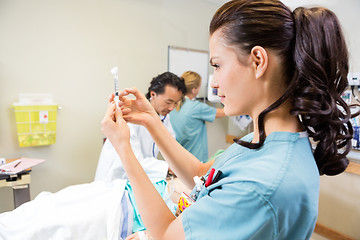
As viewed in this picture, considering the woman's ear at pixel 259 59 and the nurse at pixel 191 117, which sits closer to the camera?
the woman's ear at pixel 259 59

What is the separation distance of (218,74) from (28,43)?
2.16 m

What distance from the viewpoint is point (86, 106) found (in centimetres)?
247

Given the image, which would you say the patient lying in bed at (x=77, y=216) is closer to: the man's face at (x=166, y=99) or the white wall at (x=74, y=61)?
the man's face at (x=166, y=99)

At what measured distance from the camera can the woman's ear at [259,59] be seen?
0.56 metres

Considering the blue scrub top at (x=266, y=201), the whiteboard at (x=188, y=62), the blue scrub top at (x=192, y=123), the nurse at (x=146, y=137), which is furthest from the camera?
the whiteboard at (x=188, y=62)

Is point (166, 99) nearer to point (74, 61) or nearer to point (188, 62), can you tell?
point (74, 61)

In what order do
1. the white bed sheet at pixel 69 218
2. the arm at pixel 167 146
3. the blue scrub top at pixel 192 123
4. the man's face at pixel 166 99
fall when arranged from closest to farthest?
the arm at pixel 167 146
the white bed sheet at pixel 69 218
the man's face at pixel 166 99
the blue scrub top at pixel 192 123

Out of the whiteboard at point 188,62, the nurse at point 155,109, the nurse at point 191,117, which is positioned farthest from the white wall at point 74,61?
the nurse at point 155,109

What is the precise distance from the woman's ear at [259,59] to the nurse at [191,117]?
6.77 feet

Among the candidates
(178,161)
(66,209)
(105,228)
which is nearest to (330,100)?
(178,161)

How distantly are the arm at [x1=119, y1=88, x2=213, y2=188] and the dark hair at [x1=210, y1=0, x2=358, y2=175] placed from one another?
0.36 metres

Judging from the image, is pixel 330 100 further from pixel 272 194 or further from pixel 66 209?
pixel 66 209

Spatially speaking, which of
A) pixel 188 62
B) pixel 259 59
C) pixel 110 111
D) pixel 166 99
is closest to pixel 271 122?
pixel 259 59

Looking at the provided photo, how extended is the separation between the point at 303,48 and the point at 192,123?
2.15 m
